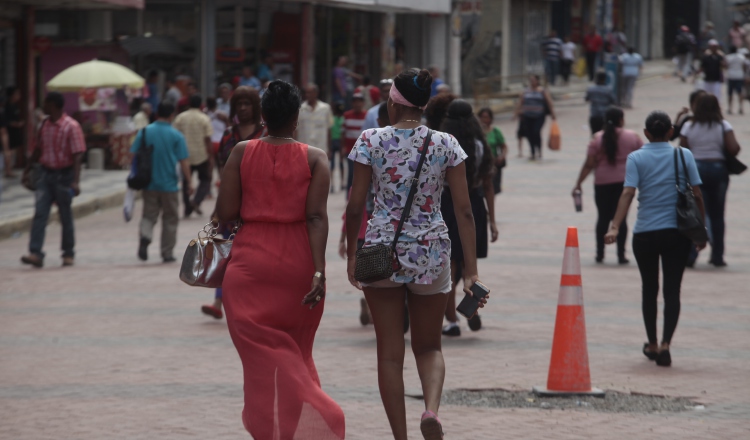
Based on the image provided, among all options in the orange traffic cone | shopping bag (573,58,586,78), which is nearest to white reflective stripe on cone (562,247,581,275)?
the orange traffic cone

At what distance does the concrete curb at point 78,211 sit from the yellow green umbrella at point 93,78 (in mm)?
2199

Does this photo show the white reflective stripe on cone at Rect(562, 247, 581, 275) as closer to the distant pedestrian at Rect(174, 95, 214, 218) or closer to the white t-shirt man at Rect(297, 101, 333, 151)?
the distant pedestrian at Rect(174, 95, 214, 218)

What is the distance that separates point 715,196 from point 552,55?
1204 inches

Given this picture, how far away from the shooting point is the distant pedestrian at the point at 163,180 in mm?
13508

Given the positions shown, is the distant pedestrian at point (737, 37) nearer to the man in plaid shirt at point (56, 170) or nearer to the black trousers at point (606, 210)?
the black trousers at point (606, 210)

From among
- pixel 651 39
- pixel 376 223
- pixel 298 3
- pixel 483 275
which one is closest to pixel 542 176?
pixel 483 275

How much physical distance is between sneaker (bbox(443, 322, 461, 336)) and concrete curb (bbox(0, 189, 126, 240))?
8.13 metres

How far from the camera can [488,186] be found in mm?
8992

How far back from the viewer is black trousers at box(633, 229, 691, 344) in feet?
27.1

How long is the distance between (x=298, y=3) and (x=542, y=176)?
42.4 ft

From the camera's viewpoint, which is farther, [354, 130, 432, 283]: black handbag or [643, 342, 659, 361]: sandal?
[643, 342, 659, 361]: sandal

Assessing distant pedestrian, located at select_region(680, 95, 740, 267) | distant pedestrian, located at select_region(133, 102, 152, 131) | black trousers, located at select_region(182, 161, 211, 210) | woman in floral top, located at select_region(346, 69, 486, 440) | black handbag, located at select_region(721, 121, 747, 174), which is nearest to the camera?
woman in floral top, located at select_region(346, 69, 486, 440)

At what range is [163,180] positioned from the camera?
13.6 m

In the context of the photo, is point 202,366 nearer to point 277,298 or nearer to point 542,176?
point 277,298
